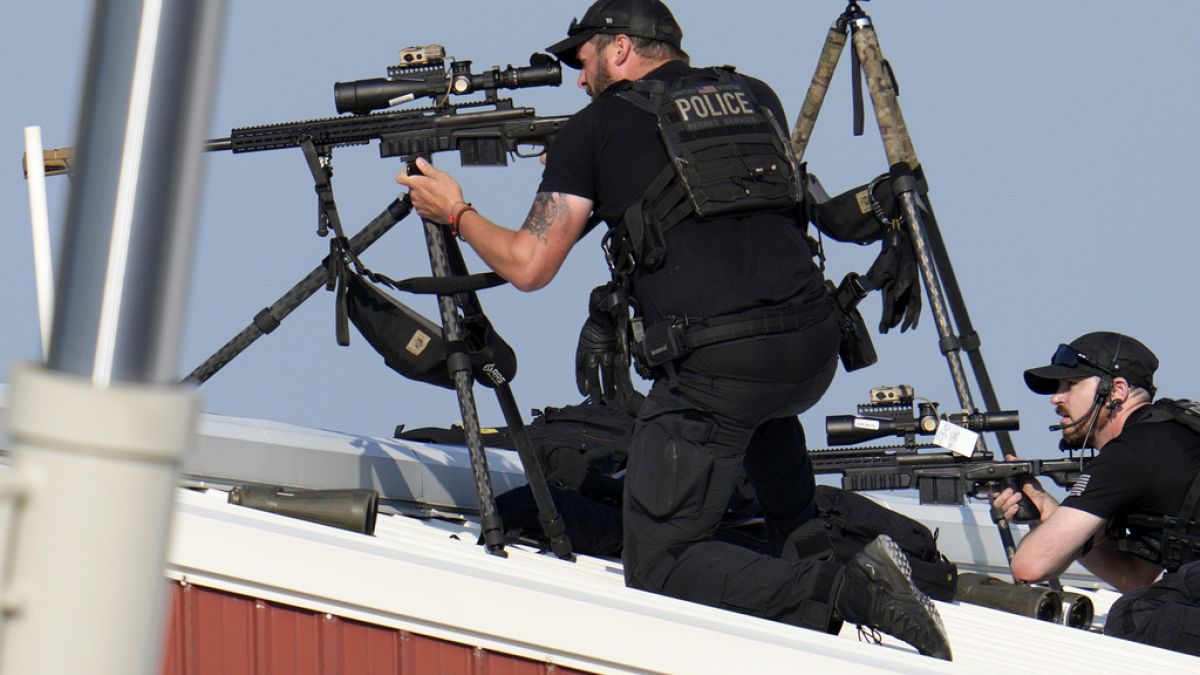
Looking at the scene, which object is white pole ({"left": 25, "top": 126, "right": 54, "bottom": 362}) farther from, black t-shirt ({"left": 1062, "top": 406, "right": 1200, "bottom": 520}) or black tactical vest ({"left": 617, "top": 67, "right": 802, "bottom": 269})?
black t-shirt ({"left": 1062, "top": 406, "right": 1200, "bottom": 520})

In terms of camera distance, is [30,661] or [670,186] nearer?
[30,661]

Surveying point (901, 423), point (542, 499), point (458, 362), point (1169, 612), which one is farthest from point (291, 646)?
point (901, 423)

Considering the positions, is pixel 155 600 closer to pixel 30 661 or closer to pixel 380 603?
pixel 30 661

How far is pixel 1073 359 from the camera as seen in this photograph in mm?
6344

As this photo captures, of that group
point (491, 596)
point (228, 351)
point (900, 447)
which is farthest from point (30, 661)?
point (900, 447)

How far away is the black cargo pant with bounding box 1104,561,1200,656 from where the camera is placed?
17.2 ft

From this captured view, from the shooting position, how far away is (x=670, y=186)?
479 centimetres

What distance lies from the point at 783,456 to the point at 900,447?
11.8 feet

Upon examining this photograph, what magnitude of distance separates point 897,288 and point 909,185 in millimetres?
1007

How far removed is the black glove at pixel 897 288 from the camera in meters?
6.34

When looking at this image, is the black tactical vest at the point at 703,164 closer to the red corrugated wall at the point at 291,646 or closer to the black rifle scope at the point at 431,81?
the black rifle scope at the point at 431,81

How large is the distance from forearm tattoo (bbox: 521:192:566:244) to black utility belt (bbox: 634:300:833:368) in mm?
403

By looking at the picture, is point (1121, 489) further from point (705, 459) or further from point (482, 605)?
point (482, 605)

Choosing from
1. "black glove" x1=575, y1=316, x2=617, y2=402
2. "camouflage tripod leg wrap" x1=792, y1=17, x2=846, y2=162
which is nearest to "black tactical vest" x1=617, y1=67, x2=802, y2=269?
"black glove" x1=575, y1=316, x2=617, y2=402
